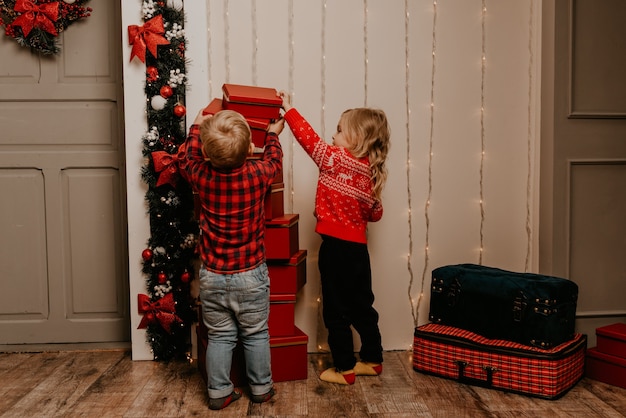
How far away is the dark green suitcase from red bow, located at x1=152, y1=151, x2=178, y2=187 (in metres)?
1.33

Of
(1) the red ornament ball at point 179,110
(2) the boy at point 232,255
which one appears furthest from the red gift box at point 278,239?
(1) the red ornament ball at point 179,110

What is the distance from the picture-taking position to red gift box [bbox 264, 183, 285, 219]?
274 cm

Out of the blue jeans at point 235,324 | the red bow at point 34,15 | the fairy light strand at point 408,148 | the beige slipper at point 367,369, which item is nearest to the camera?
the blue jeans at point 235,324

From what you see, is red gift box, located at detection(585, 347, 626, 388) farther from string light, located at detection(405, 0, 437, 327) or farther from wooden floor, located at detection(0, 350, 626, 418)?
string light, located at detection(405, 0, 437, 327)

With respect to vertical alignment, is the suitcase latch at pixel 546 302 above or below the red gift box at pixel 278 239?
below

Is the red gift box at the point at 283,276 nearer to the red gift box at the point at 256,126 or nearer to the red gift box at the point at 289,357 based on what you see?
the red gift box at the point at 289,357

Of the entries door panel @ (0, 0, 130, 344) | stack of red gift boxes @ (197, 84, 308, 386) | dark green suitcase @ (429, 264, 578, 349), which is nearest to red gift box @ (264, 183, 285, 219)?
stack of red gift boxes @ (197, 84, 308, 386)

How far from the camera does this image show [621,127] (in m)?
3.19

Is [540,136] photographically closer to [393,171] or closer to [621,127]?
[621,127]

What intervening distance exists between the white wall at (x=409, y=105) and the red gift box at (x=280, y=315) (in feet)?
1.39

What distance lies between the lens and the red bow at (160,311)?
3078mm

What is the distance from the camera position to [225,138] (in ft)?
7.77

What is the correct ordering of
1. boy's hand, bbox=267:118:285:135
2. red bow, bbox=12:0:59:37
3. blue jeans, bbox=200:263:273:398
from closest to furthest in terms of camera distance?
blue jeans, bbox=200:263:273:398 → boy's hand, bbox=267:118:285:135 → red bow, bbox=12:0:59:37

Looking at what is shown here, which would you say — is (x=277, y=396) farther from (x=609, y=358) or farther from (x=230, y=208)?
(x=609, y=358)
